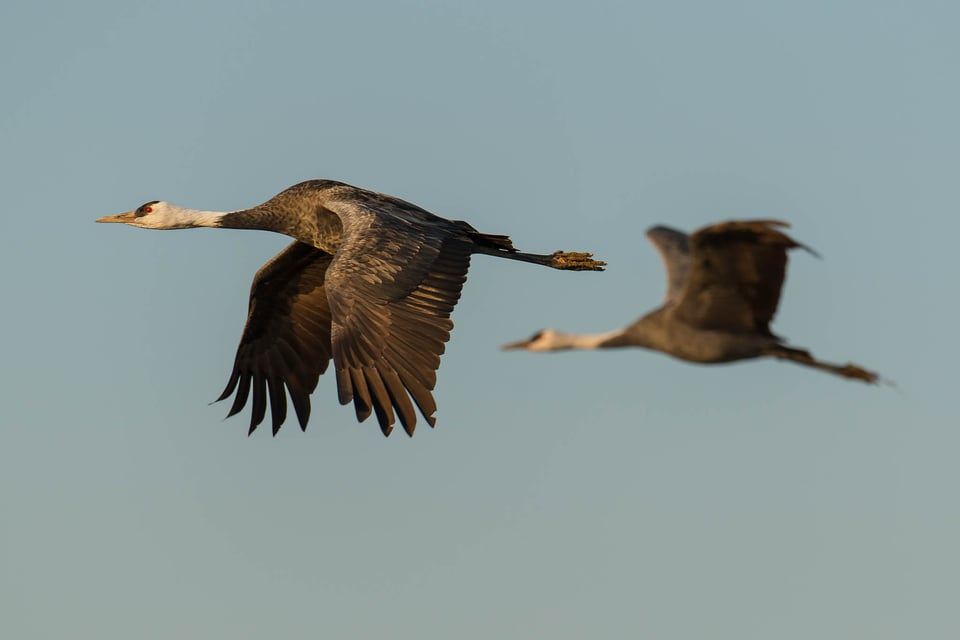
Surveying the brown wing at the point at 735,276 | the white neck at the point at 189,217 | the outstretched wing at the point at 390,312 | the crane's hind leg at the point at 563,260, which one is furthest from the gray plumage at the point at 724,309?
the white neck at the point at 189,217

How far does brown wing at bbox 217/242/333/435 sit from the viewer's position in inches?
758

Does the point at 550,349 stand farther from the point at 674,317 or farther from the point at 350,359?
the point at 350,359

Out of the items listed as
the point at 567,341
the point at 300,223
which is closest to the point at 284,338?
the point at 300,223

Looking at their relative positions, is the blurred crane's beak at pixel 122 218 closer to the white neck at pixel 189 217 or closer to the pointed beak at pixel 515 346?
the white neck at pixel 189 217

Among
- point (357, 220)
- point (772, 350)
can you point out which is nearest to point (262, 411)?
point (357, 220)

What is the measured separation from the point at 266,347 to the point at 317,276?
1.05m

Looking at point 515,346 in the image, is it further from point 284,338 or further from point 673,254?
point 284,338

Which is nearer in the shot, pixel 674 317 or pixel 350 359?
pixel 674 317

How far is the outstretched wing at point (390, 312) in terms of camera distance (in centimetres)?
1520

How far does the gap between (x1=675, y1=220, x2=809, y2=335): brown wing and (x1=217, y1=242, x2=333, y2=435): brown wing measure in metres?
8.31

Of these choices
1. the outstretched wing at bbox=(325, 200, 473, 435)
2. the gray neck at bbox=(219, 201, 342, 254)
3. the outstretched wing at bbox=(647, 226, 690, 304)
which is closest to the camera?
the outstretched wing at bbox=(647, 226, 690, 304)

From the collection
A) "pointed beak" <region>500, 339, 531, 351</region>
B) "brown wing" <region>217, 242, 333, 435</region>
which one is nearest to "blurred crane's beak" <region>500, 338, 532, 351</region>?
"pointed beak" <region>500, 339, 531, 351</region>

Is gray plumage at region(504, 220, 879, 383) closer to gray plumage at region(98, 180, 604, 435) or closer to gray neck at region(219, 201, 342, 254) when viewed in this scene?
gray plumage at region(98, 180, 604, 435)

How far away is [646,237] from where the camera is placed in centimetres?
1259
